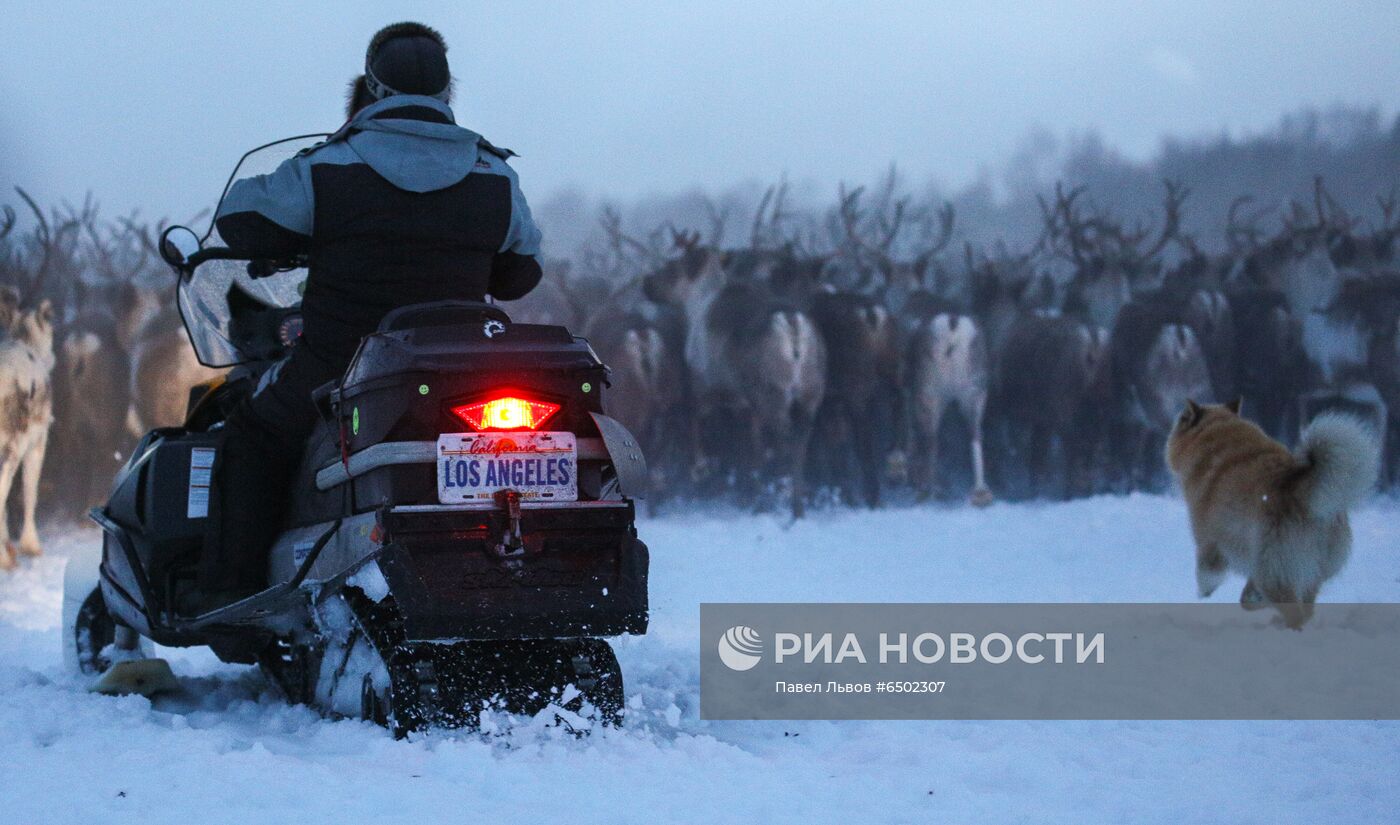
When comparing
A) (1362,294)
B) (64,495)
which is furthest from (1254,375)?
(64,495)

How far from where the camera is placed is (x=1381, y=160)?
1619 centimetres

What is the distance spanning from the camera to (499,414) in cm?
281

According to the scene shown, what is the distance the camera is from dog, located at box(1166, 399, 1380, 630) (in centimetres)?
500

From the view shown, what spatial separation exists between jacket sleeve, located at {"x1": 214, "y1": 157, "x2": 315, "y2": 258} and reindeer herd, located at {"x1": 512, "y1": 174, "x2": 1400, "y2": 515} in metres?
10.8

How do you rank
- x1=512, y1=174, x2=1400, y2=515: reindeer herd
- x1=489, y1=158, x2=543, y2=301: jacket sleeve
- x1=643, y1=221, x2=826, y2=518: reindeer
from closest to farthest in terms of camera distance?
x1=489, y1=158, x2=543, y2=301: jacket sleeve, x1=643, y1=221, x2=826, y2=518: reindeer, x1=512, y1=174, x2=1400, y2=515: reindeer herd

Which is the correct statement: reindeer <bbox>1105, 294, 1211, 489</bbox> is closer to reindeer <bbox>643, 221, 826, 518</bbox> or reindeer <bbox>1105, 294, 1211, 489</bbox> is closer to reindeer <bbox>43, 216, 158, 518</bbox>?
reindeer <bbox>643, 221, 826, 518</bbox>

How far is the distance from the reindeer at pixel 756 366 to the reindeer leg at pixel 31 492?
226 inches

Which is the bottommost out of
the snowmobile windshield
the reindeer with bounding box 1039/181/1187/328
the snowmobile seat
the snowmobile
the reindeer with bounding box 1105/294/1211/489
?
the snowmobile

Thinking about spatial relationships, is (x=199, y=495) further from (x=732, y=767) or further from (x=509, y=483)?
(x=732, y=767)

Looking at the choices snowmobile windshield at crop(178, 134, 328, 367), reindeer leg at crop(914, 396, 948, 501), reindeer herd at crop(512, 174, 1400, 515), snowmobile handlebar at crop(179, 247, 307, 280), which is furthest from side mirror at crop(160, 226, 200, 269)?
reindeer leg at crop(914, 396, 948, 501)

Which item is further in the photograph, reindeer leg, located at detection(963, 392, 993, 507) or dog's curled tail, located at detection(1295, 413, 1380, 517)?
reindeer leg, located at detection(963, 392, 993, 507)

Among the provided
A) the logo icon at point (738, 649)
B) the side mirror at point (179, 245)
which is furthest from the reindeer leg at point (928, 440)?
the side mirror at point (179, 245)

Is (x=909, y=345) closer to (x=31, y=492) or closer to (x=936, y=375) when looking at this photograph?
(x=936, y=375)

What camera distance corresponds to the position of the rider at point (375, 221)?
9.68 ft
